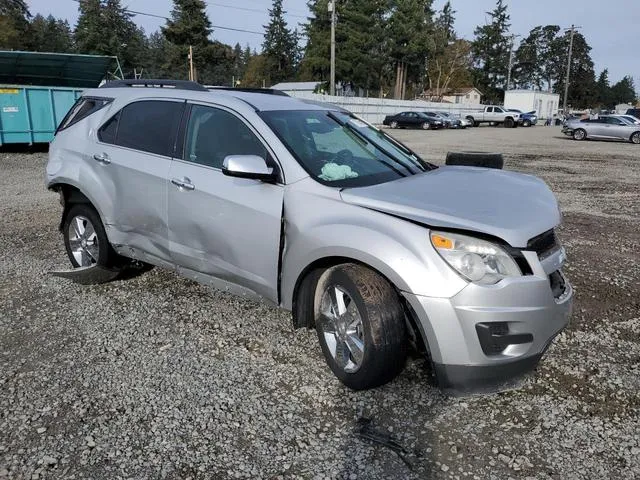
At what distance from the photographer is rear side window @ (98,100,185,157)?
4.31m

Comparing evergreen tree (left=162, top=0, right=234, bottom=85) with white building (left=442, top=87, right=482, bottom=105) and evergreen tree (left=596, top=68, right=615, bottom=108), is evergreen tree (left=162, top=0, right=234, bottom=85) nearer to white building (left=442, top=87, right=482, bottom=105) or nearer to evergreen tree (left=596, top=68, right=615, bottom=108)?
white building (left=442, top=87, right=482, bottom=105)

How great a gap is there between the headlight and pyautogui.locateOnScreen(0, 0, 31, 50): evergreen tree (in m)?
80.2

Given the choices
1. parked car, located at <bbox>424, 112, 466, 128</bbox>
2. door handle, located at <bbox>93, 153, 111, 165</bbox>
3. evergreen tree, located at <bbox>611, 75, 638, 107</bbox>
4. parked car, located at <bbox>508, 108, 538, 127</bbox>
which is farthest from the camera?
evergreen tree, located at <bbox>611, 75, 638, 107</bbox>

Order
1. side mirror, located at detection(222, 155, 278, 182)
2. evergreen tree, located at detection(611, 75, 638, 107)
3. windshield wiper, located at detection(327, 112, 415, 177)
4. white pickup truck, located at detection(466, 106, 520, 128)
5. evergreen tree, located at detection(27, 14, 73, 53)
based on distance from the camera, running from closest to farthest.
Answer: side mirror, located at detection(222, 155, 278, 182)
windshield wiper, located at detection(327, 112, 415, 177)
white pickup truck, located at detection(466, 106, 520, 128)
evergreen tree, located at detection(27, 14, 73, 53)
evergreen tree, located at detection(611, 75, 638, 107)

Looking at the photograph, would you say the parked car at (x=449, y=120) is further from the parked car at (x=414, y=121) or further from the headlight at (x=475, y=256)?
the headlight at (x=475, y=256)

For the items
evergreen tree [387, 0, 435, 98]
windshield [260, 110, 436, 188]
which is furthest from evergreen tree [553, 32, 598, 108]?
windshield [260, 110, 436, 188]

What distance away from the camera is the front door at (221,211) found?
3602mm

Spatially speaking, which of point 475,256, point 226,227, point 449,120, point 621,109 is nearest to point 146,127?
point 226,227

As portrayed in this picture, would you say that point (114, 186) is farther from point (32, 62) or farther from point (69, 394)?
point (32, 62)

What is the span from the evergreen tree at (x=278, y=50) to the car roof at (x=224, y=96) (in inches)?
3793

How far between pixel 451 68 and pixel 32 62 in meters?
73.2

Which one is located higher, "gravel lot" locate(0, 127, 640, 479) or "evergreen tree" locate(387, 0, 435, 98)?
"evergreen tree" locate(387, 0, 435, 98)

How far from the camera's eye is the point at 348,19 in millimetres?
67688

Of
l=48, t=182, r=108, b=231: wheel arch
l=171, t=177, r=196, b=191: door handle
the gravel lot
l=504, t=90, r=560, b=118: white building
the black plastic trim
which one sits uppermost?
l=504, t=90, r=560, b=118: white building
